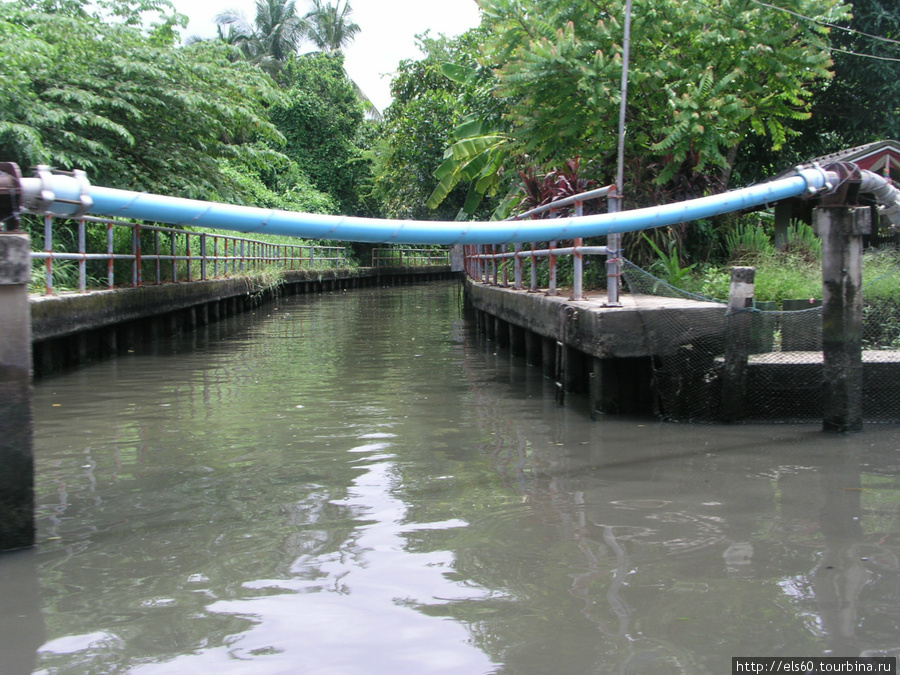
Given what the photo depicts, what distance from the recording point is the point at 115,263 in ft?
39.4

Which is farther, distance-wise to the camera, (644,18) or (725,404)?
(644,18)

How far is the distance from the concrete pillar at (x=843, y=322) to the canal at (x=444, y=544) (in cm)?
23

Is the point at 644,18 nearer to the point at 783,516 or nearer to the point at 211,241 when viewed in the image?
the point at 783,516

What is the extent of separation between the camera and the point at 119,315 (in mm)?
10508

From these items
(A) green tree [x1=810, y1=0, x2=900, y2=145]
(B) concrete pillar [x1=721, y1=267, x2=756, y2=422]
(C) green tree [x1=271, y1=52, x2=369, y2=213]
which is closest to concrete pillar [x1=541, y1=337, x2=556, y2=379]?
(B) concrete pillar [x1=721, y1=267, x2=756, y2=422]

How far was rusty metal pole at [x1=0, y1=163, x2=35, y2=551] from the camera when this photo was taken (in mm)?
3633

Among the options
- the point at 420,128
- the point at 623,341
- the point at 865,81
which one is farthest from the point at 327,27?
the point at 623,341

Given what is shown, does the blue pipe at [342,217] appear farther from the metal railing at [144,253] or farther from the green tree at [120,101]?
the green tree at [120,101]

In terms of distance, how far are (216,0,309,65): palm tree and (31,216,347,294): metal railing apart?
25.7 metres

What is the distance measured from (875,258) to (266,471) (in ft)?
23.6

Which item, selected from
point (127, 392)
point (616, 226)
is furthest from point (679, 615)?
point (127, 392)

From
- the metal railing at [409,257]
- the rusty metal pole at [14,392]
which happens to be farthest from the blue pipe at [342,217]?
the metal railing at [409,257]

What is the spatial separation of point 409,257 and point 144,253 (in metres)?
32.8

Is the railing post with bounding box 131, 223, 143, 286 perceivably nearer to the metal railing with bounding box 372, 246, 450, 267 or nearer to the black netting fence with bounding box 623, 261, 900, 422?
the black netting fence with bounding box 623, 261, 900, 422
